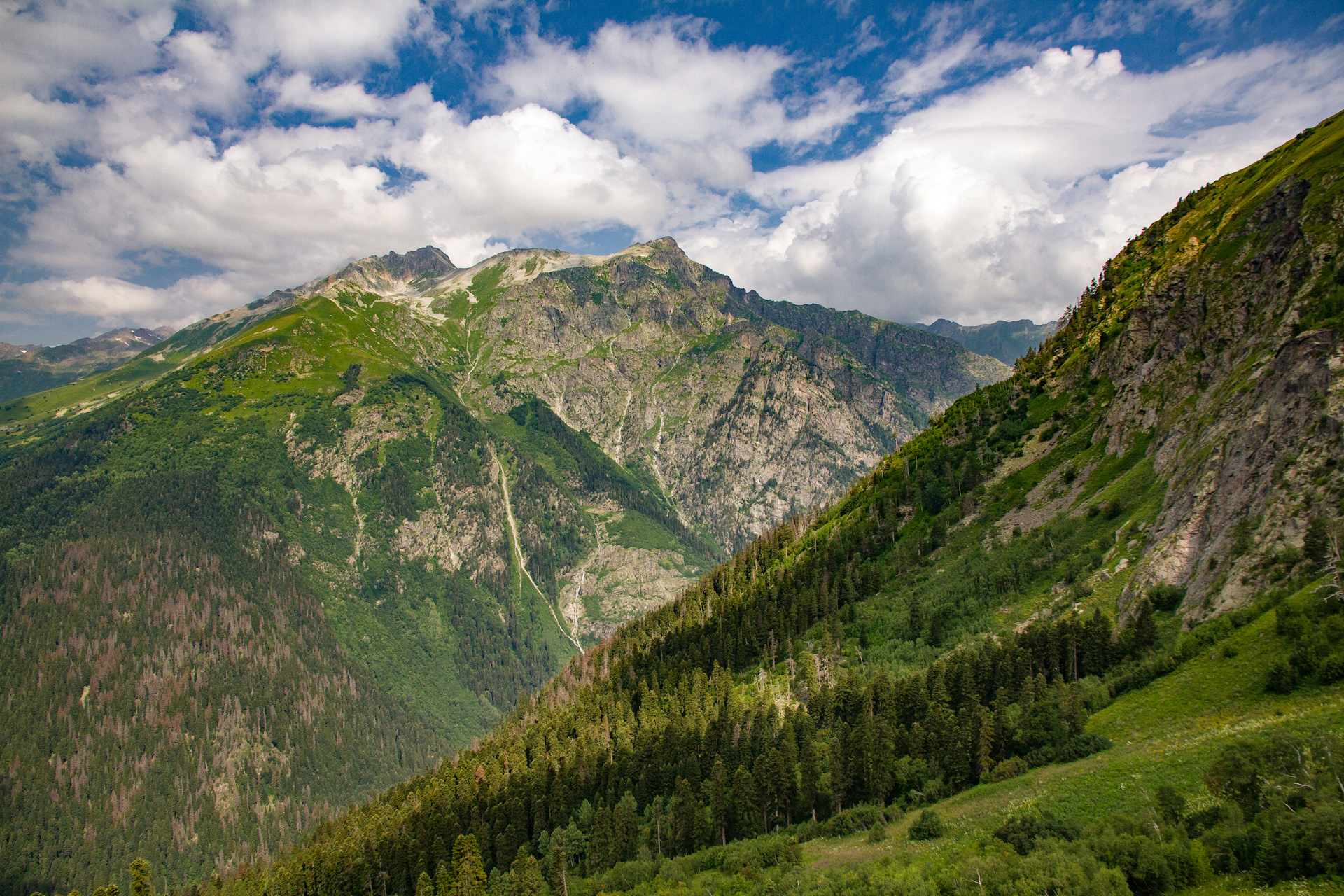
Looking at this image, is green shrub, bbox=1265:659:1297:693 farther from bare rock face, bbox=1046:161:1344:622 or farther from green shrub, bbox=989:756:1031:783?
green shrub, bbox=989:756:1031:783

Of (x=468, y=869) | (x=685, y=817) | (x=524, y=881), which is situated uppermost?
(x=685, y=817)

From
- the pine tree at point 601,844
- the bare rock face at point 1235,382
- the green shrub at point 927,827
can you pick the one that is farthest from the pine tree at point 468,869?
the bare rock face at point 1235,382

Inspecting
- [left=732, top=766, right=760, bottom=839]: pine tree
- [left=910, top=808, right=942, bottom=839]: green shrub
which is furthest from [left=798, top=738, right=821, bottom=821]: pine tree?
[left=910, top=808, right=942, bottom=839]: green shrub

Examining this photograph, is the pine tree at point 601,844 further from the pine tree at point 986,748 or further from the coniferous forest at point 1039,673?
the pine tree at point 986,748

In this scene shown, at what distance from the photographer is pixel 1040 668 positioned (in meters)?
72.6

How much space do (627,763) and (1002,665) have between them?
6511 cm

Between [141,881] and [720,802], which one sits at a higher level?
[141,881]

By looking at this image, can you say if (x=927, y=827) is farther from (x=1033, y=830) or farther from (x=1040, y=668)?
(x=1040, y=668)

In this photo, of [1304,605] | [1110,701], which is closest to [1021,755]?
[1110,701]

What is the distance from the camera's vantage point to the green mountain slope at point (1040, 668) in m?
40.1

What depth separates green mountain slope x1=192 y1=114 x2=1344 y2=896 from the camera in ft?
132

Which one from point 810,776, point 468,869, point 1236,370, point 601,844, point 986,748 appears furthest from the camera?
point 601,844

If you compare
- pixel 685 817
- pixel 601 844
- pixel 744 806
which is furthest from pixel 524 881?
pixel 744 806

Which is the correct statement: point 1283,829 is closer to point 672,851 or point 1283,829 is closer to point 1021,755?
point 1021,755
